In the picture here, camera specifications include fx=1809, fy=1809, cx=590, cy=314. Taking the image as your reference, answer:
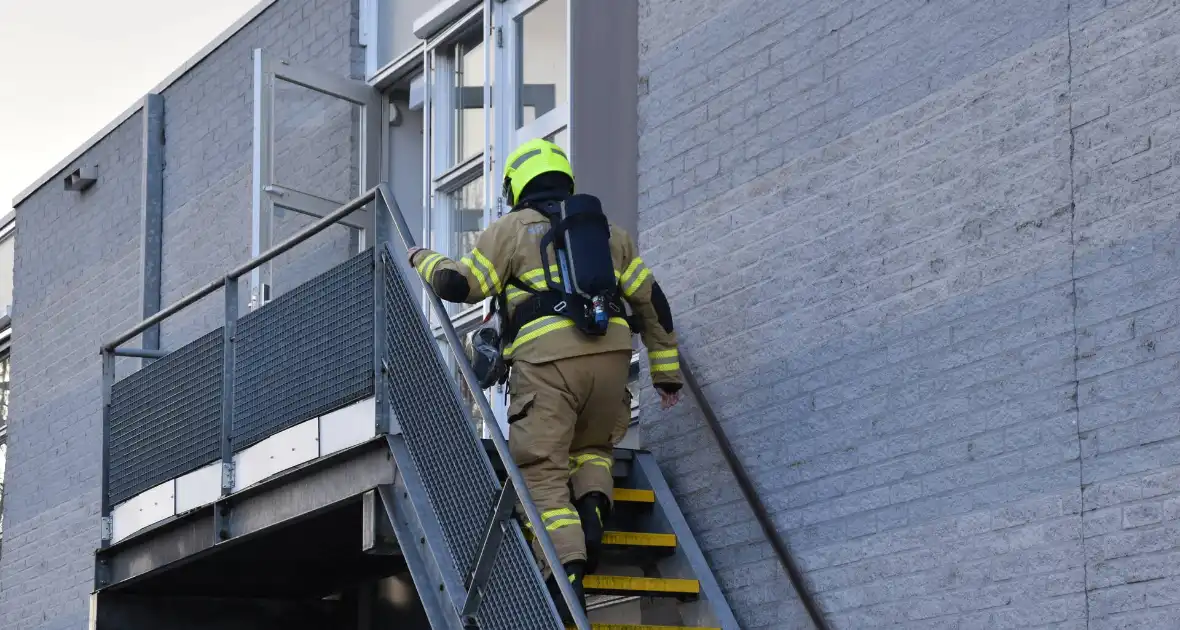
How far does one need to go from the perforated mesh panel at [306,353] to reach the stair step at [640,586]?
132 centimetres

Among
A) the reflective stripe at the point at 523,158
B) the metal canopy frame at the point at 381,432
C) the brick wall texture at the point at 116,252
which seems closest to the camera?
the metal canopy frame at the point at 381,432

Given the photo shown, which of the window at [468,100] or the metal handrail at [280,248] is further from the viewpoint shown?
the window at [468,100]

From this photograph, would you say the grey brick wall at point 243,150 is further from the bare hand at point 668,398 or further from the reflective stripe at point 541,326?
the reflective stripe at point 541,326

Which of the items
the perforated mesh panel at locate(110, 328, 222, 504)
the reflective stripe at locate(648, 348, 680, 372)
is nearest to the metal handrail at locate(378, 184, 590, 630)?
the reflective stripe at locate(648, 348, 680, 372)

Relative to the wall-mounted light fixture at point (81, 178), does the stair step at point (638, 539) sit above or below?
below

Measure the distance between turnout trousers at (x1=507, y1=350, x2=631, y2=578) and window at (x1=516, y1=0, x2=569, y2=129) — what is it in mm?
2663

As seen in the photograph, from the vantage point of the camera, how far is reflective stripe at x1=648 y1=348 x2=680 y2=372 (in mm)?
7750

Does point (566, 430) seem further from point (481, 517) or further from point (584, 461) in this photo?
point (481, 517)

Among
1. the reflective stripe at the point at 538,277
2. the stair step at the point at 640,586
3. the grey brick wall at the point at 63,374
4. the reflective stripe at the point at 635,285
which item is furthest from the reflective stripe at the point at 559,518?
the grey brick wall at the point at 63,374

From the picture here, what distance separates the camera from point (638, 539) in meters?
7.83

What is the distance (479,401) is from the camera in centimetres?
693

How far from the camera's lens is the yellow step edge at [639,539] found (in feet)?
25.4

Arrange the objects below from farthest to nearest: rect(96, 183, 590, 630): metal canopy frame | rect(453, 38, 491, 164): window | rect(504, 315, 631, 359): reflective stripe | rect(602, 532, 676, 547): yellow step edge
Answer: rect(453, 38, 491, 164): window, rect(602, 532, 676, 547): yellow step edge, rect(504, 315, 631, 359): reflective stripe, rect(96, 183, 590, 630): metal canopy frame

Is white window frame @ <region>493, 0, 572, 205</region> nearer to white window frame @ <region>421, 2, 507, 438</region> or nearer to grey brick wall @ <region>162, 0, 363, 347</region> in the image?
white window frame @ <region>421, 2, 507, 438</region>
